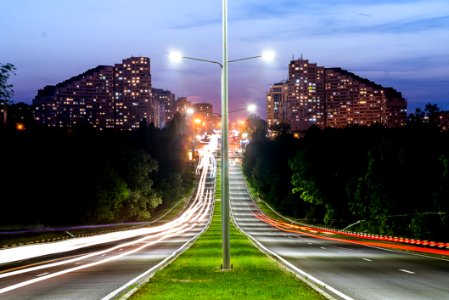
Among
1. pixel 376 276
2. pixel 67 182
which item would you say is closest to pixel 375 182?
pixel 67 182

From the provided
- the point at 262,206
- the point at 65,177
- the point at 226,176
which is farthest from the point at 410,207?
the point at 262,206

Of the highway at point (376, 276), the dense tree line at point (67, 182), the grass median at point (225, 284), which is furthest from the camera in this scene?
the dense tree line at point (67, 182)

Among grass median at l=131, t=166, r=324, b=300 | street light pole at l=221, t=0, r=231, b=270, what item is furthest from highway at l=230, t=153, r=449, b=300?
street light pole at l=221, t=0, r=231, b=270

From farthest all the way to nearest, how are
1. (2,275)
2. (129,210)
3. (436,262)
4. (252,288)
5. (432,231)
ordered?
(129,210) < (432,231) < (436,262) < (2,275) < (252,288)

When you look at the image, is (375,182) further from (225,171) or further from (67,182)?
(225,171)

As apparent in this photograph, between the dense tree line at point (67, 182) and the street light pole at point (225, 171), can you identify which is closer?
the street light pole at point (225, 171)

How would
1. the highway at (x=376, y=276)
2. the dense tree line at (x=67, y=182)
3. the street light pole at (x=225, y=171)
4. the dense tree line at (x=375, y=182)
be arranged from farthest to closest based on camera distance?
the dense tree line at (x=67, y=182), the dense tree line at (x=375, y=182), the street light pole at (x=225, y=171), the highway at (x=376, y=276)

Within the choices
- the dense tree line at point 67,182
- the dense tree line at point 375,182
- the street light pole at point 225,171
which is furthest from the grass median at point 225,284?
the dense tree line at point 67,182

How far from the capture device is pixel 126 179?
112625 millimetres

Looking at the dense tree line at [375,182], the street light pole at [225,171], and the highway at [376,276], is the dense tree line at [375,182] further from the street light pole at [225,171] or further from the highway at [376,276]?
the street light pole at [225,171]

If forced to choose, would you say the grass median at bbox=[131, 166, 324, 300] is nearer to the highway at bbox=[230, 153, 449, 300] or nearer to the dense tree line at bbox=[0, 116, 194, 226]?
the highway at bbox=[230, 153, 449, 300]

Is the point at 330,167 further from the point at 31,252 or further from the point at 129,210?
the point at 31,252

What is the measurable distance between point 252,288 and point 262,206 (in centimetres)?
13065

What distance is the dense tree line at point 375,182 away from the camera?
215ft
